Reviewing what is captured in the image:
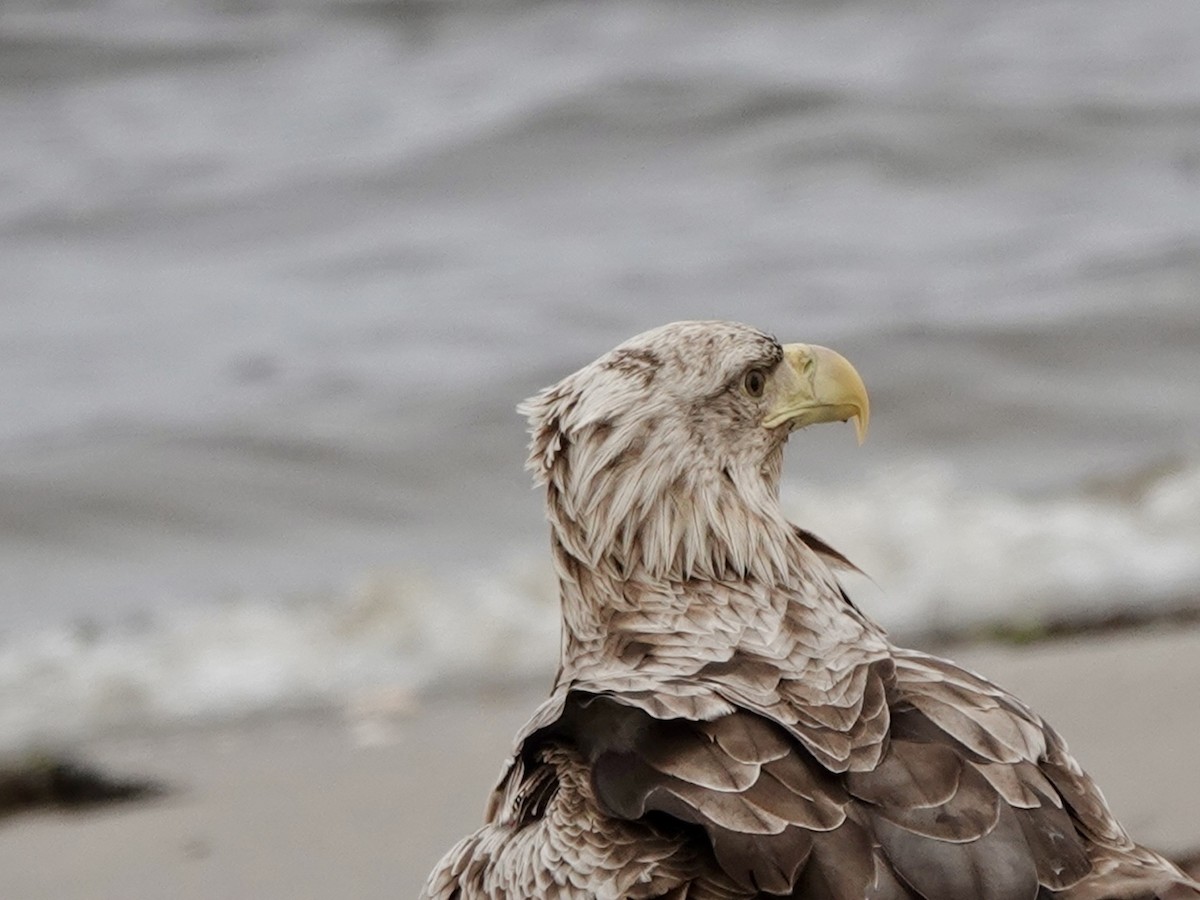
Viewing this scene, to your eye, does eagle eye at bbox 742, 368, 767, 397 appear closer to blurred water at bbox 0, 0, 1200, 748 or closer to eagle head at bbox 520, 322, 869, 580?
eagle head at bbox 520, 322, 869, 580

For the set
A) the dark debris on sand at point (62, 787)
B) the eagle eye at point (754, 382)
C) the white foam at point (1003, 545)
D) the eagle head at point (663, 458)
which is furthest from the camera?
the white foam at point (1003, 545)

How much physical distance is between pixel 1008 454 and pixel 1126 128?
19.4 ft

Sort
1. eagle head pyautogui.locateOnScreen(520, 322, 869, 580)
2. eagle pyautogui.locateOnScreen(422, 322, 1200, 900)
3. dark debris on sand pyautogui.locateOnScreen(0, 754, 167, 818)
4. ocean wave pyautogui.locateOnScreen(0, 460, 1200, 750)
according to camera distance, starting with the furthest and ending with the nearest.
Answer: ocean wave pyautogui.locateOnScreen(0, 460, 1200, 750), dark debris on sand pyautogui.locateOnScreen(0, 754, 167, 818), eagle head pyautogui.locateOnScreen(520, 322, 869, 580), eagle pyautogui.locateOnScreen(422, 322, 1200, 900)

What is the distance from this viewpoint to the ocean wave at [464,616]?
25.1 feet

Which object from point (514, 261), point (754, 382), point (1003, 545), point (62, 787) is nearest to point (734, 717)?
point (754, 382)

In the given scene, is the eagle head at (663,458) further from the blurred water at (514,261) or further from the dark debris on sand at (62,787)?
the blurred water at (514,261)

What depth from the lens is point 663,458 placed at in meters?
4.36

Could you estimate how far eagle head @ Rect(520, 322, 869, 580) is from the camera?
4348 mm

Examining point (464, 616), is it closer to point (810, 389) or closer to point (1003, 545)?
point (1003, 545)

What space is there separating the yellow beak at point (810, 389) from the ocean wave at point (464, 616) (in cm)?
312

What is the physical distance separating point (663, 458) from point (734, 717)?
2.56 ft

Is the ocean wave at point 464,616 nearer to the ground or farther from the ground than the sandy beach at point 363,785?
farther from the ground

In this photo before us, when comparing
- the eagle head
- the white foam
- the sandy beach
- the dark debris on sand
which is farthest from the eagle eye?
the white foam

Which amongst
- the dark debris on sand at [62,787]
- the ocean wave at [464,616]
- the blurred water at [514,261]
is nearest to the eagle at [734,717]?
the dark debris on sand at [62,787]
